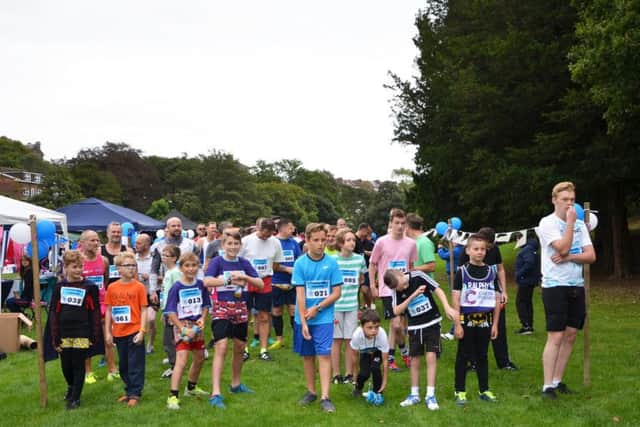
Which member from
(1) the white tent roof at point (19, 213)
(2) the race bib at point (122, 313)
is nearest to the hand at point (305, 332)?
(2) the race bib at point (122, 313)

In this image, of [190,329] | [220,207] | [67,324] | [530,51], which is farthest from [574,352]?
[220,207]

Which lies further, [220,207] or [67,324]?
[220,207]

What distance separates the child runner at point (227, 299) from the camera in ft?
22.7

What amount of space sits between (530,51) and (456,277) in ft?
57.3

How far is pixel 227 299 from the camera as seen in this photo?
7.10 meters

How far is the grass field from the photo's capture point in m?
6.24

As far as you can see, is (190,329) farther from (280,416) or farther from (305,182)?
(305,182)

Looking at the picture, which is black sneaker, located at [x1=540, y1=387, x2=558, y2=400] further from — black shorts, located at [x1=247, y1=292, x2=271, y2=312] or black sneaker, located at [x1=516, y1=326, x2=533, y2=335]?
black sneaker, located at [x1=516, y1=326, x2=533, y2=335]

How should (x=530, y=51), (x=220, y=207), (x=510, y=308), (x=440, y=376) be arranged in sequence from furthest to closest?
(x=220, y=207) → (x=530, y=51) → (x=510, y=308) → (x=440, y=376)

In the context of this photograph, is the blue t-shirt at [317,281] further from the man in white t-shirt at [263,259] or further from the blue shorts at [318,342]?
the man in white t-shirt at [263,259]

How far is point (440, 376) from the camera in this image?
8.16m

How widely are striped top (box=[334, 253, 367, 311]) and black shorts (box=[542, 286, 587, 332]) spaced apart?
223cm

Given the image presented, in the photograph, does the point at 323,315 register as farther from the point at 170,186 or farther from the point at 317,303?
the point at 170,186

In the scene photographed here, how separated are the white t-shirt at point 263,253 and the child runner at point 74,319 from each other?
10.7 ft
